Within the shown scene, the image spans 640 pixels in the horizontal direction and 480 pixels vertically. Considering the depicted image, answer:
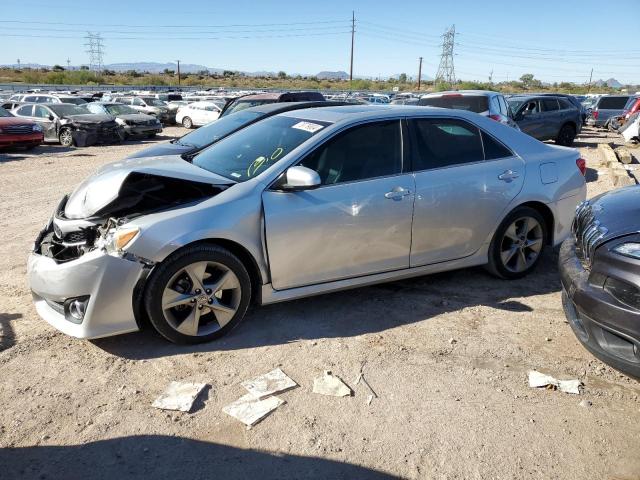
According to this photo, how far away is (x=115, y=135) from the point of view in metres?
18.5

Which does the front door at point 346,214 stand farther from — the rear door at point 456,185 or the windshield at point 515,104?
the windshield at point 515,104

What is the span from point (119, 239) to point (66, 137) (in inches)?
663

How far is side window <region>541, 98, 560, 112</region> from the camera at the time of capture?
16.8 meters

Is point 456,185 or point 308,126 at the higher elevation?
point 308,126

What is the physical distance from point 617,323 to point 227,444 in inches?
88.2

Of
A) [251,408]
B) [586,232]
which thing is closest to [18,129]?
[251,408]

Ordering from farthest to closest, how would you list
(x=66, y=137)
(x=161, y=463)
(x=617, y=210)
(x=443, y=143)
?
(x=66, y=137)
(x=443, y=143)
(x=617, y=210)
(x=161, y=463)

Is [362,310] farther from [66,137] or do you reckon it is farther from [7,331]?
[66,137]

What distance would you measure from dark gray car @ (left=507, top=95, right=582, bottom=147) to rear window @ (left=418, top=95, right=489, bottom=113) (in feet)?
17.8

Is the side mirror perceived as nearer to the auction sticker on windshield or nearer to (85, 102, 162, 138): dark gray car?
the auction sticker on windshield

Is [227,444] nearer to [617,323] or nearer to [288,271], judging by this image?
[288,271]

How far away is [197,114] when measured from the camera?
25.2m

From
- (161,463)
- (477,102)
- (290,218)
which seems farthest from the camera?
(477,102)

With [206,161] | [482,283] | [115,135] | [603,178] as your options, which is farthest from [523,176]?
[115,135]
